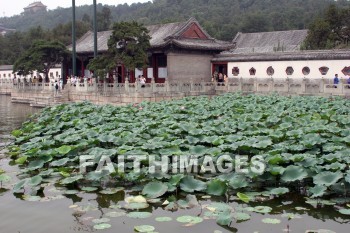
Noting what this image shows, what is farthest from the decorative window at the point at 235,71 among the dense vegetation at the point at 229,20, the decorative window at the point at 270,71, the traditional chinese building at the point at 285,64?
the dense vegetation at the point at 229,20

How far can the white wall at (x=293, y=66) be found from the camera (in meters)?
25.9

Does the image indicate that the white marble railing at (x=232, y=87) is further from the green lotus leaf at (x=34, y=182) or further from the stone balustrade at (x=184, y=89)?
the green lotus leaf at (x=34, y=182)

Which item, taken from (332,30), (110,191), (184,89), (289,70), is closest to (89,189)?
(110,191)

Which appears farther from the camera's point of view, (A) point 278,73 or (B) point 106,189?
(A) point 278,73

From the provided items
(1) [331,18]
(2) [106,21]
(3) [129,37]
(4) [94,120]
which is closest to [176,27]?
(3) [129,37]

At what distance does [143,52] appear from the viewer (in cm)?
2630

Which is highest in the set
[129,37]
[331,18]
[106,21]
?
[106,21]

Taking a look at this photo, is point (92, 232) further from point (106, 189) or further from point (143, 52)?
point (143, 52)

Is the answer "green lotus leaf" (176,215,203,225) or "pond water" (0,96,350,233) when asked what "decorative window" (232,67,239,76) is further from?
"green lotus leaf" (176,215,203,225)

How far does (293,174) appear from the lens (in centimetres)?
560

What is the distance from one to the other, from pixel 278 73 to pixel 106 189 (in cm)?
2411

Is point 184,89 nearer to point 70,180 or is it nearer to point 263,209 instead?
point 70,180

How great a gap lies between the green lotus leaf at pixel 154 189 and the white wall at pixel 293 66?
2265 centimetres

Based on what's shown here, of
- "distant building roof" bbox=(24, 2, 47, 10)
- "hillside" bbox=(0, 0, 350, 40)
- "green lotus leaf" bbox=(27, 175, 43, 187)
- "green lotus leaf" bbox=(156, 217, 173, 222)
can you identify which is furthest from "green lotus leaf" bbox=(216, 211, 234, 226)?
"distant building roof" bbox=(24, 2, 47, 10)
